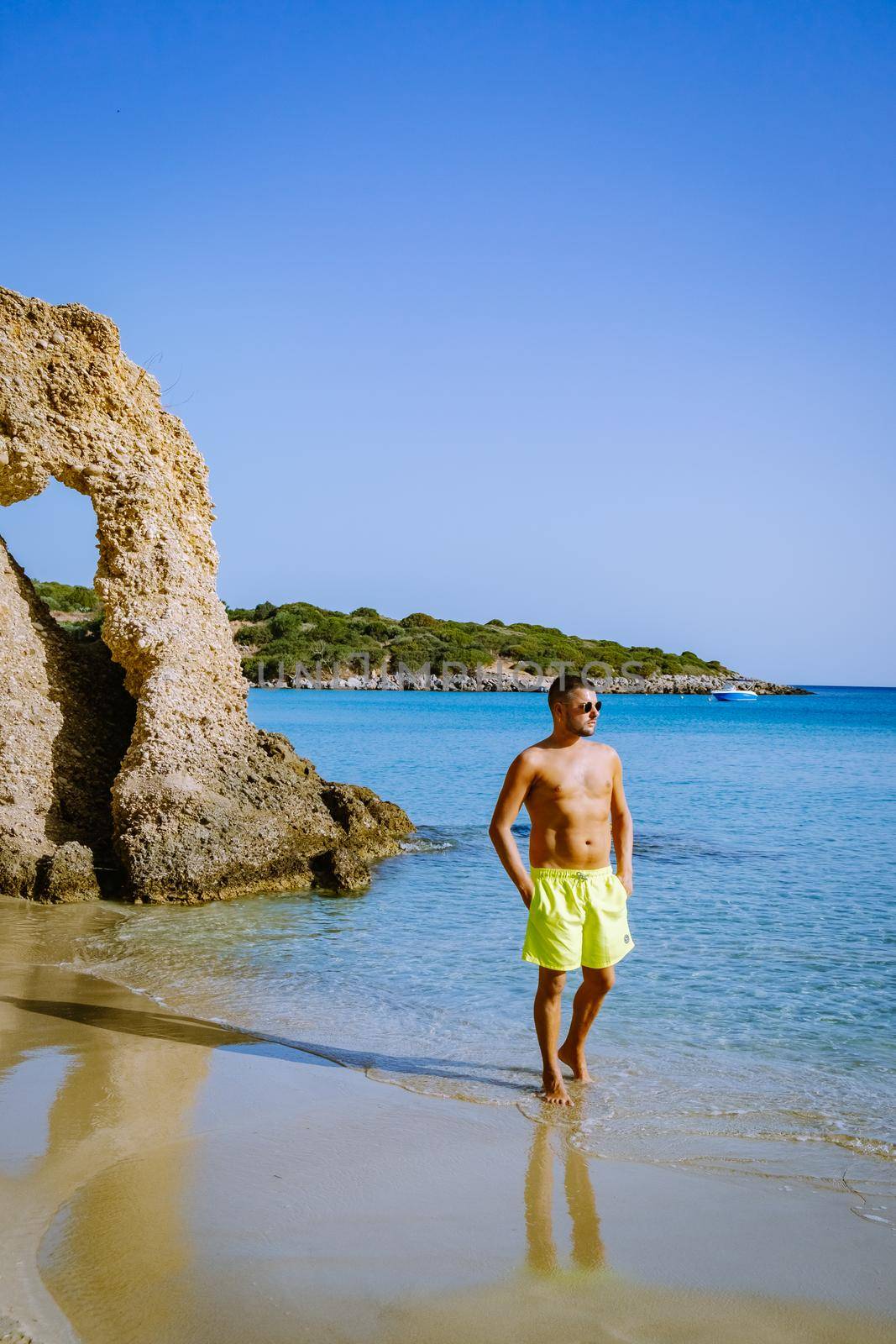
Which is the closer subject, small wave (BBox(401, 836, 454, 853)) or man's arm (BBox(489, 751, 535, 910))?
man's arm (BBox(489, 751, 535, 910))

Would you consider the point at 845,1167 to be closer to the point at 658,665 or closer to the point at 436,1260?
the point at 436,1260

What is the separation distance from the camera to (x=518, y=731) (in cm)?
4641

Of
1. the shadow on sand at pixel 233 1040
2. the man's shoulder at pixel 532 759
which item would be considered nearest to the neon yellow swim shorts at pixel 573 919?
the man's shoulder at pixel 532 759

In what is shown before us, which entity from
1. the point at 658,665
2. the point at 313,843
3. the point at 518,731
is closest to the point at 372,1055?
the point at 313,843

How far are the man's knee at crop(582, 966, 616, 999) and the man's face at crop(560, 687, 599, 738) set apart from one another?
117 cm

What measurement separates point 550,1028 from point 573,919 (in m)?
0.64

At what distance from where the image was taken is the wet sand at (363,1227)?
10.1 feet

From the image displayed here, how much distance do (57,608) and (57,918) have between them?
31969mm

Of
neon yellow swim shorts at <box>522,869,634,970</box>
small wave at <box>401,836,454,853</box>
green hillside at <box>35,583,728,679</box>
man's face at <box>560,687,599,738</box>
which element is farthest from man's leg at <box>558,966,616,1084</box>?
green hillside at <box>35,583,728,679</box>

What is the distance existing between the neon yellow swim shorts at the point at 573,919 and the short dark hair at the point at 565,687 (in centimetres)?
81

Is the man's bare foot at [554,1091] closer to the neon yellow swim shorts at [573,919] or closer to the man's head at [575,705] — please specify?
the neon yellow swim shorts at [573,919]

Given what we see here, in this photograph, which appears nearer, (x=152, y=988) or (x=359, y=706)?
(x=152, y=988)

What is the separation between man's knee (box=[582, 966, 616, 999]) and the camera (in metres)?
4.95

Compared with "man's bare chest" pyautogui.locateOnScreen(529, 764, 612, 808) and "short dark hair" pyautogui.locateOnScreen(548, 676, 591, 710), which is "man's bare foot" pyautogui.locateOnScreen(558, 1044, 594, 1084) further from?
"short dark hair" pyautogui.locateOnScreen(548, 676, 591, 710)
